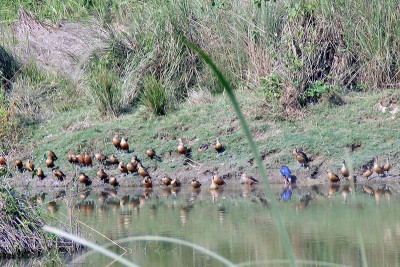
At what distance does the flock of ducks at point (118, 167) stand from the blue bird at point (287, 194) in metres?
0.64

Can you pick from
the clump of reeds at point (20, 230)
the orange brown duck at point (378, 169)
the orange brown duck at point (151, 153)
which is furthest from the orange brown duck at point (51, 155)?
the orange brown duck at point (378, 169)

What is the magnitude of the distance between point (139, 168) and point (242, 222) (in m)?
3.40

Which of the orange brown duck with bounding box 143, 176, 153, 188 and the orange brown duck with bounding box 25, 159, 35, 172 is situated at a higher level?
the orange brown duck with bounding box 25, 159, 35, 172

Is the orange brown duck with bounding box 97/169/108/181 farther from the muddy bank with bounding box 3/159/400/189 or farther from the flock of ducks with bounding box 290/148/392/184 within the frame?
the flock of ducks with bounding box 290/148/392/184

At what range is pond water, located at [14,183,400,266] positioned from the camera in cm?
576

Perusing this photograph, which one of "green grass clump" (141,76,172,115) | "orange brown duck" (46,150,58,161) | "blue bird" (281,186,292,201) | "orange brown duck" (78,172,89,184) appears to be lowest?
"blue bird" (281,186,292,201)

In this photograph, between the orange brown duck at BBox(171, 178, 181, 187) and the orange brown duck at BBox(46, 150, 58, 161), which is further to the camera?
the orange brown duck at BBox(46, 150, 58, 161)

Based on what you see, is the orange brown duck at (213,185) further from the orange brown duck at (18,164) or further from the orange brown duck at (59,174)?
the orange brown duck at (18,164)

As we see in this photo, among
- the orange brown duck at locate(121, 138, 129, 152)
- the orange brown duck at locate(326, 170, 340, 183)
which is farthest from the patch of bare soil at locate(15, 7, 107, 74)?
the orange brown duck at locate(326, 170, 340, 183)

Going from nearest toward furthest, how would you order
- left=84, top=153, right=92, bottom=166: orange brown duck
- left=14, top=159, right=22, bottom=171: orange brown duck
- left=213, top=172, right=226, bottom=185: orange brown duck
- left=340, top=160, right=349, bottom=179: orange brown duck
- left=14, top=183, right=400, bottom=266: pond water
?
left=14, top=183, right=400, bottom=266: pond water < left=340, top=160, right=349, bottom=179: orange brown duck < left=213, top=172, right=226, bottom=185: orange brown duck < left=84, top=153, right=92, bottom=166: orange brown duck < left=14, top=159, right=22, bottom=171: orange brown duck

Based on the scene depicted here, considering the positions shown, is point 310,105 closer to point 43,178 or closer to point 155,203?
point 155,203

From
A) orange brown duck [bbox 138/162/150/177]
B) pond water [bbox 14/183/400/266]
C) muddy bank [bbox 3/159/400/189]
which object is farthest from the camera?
orange brown duck [bbox 138/162/150/177]

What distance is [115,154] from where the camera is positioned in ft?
35.8

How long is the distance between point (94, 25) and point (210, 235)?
8.58 m
